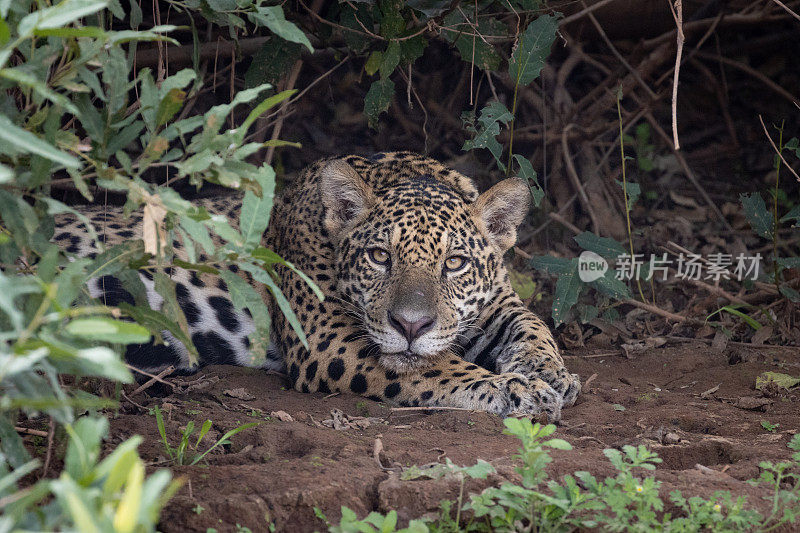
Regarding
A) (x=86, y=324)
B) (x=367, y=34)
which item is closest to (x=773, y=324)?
(x=367, y=34)

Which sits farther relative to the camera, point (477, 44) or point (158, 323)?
point (477, 44)

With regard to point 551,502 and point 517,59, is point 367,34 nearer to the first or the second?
point 517,59

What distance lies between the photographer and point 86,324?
205cm

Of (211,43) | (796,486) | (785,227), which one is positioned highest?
(211,43)

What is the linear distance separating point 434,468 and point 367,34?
3.83 m

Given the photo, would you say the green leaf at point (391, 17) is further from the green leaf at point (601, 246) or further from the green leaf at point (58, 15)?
the green leaf at point (58, 15)

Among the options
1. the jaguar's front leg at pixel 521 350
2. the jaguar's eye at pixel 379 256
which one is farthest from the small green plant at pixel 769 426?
the jaguar's eye at pixel 379 256

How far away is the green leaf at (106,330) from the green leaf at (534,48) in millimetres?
4565

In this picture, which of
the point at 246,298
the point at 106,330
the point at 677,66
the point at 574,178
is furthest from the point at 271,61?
the point at 106,330

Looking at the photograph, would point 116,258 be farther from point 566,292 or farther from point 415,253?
point 566,292

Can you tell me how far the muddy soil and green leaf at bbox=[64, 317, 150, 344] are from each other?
1161 millimetres

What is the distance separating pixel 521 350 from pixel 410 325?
0.97m

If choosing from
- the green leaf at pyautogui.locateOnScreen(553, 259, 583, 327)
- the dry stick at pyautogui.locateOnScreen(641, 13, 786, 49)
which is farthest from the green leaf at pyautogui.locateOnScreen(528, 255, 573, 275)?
the dry stick at pyautogui.locateOnScreen(641, 13, 786, 49)

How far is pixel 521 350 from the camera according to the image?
5.63 meters
